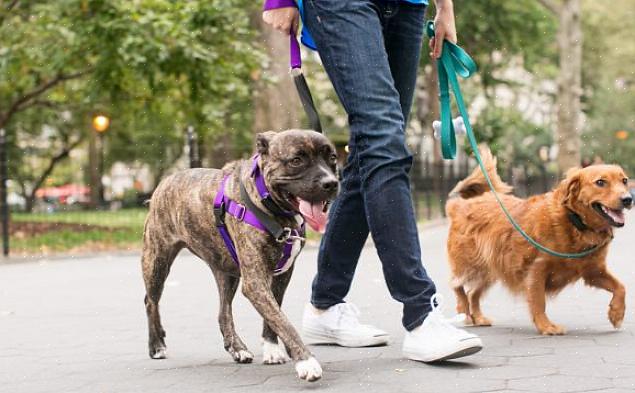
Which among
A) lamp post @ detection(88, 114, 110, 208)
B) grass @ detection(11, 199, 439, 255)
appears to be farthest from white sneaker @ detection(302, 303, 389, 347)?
lamp post @ detection(88, 114, 110, 208)

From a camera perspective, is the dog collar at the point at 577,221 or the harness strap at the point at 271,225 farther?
the dog collar at the point at 577,221

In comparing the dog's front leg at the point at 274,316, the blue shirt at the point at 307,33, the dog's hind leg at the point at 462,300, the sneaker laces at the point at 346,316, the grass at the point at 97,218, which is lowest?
the grass at the point at 97,218

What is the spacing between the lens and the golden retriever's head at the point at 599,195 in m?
5.07

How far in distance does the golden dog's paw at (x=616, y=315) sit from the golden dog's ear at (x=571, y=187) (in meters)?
0.60

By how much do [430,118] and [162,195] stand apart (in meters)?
34.2

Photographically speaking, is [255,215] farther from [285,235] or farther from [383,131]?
[383,131]

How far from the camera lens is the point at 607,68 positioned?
48594 millimetres

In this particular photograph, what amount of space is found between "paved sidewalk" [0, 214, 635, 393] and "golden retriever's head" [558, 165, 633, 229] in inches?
23.3

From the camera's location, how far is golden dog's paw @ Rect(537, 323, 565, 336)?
196 inches

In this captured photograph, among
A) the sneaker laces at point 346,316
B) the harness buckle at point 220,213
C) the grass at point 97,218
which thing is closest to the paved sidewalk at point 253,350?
the sneaker laces at point 346,316

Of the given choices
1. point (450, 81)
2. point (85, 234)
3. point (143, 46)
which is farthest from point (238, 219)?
point (85, 234)

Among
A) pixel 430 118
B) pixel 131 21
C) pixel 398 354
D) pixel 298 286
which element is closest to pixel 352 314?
pixel 398 354

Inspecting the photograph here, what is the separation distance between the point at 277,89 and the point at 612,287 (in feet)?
48.2

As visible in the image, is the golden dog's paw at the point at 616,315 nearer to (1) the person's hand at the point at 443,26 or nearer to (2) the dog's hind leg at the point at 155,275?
(1) the person's hand at the point at 443,26
